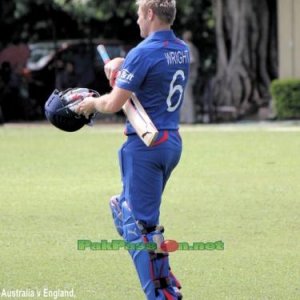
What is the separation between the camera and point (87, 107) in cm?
677

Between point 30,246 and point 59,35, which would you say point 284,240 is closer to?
point 30,246

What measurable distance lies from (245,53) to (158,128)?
59.9ft

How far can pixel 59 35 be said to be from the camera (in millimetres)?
31562

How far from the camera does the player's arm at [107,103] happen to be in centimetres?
654

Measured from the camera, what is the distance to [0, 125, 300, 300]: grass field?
7816mm

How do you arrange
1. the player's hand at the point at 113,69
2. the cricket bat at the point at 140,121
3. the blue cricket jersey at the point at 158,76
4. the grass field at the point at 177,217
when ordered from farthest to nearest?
the grass field at the point at 177,217 < the player's hand at the point at 113,69 < the blue cricket jersey at the point at 158,76 < the cricket bat at the point at 140,121

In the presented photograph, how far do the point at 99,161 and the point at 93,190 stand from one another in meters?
2.84

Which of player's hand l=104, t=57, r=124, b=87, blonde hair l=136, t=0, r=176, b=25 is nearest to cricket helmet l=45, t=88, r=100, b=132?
player's hand l=104, t=57, r=124, b=87

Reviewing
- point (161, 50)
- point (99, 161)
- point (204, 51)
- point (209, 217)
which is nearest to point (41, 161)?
point (99, 161)

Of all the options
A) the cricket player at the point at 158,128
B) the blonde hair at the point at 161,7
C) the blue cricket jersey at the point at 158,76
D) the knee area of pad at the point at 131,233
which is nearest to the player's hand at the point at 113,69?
the cricket player at the point at 158,128

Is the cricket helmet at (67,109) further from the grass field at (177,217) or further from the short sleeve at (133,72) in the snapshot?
the grass field at (177,217)

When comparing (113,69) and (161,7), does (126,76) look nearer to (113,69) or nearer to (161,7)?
(113,69)

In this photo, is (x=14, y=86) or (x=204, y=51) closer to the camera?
(x=14, y=86)

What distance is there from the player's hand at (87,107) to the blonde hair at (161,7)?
26.5 inches
